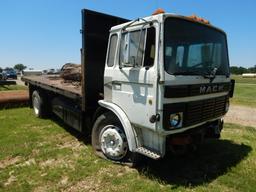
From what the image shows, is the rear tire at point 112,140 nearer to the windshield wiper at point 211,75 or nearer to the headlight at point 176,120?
the headlight at point 176,120

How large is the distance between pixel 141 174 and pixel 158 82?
1649mm

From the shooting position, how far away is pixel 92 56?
498cm

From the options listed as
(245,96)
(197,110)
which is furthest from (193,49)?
(245,96)

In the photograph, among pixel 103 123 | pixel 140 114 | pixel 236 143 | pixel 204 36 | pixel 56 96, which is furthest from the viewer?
pixel 56 96

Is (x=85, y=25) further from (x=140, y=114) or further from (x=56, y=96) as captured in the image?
(x=56, y=96)

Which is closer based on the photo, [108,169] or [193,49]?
[193,49]

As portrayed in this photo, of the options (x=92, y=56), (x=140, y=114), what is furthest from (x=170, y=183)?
(x=92, y=56)

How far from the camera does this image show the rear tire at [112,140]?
4328 mm

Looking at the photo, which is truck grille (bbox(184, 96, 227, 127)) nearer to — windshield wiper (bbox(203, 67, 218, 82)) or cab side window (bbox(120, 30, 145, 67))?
windshield wiper (bbox(203, 67, 218, 82))

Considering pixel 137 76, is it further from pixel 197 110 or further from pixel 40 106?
pixel 40 106

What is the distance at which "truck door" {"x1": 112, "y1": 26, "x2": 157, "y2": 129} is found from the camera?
362cm

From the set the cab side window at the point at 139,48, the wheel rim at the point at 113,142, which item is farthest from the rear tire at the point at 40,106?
the cab side window at the point at 139,48

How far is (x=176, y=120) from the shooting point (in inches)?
144

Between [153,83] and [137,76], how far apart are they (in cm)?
36
